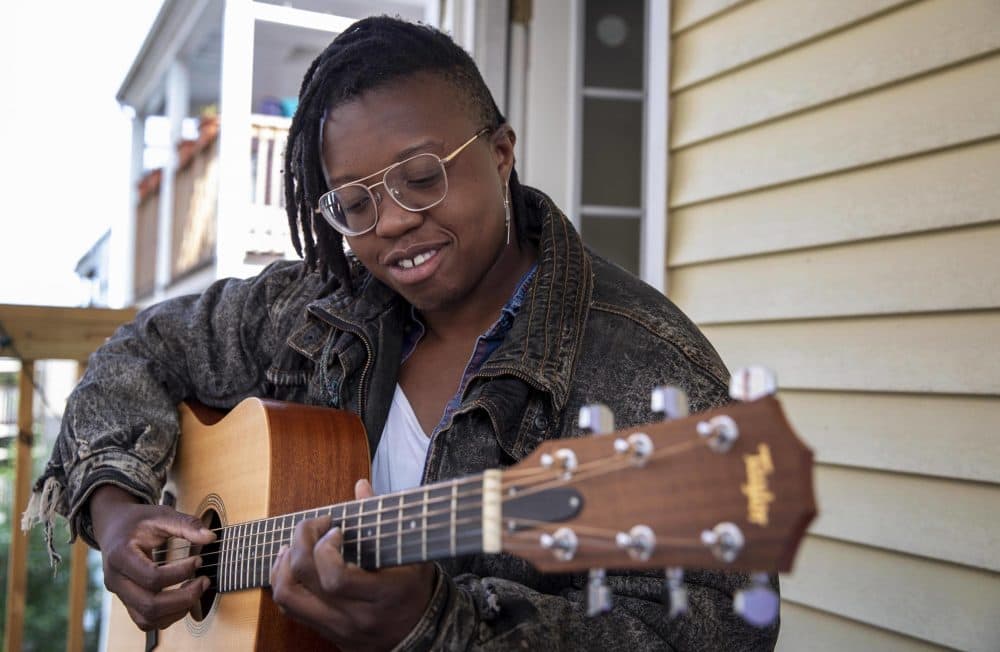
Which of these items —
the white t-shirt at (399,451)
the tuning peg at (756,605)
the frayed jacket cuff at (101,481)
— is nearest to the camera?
the tuning peg at (756,605)

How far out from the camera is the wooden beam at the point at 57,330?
3266 millimetres

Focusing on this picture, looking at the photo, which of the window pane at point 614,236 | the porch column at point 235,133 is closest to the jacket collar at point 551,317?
the porch column at point 235,133

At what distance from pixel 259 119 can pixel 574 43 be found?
4.01 meters

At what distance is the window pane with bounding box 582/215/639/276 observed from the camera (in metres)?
3.84

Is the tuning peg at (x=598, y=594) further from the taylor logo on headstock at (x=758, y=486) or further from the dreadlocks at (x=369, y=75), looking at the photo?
the dreadlocks at (x=369, y=75)

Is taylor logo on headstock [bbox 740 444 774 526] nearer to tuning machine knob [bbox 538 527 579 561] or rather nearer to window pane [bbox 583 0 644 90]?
tuning machine knob [bbox 538 527 579 561]

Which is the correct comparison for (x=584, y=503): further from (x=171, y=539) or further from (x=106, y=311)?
(x=106, y=311)

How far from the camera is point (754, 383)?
0.95 meters

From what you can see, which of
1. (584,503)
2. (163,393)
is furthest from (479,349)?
(163,393)

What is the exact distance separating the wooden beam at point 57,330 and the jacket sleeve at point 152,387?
3.67ft

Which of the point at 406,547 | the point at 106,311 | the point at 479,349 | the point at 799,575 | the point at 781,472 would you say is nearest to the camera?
the point at 781,472

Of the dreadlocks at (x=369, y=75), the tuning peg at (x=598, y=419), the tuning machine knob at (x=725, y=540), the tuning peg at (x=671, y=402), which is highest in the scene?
the dreadlocks at (x=369, y=75)

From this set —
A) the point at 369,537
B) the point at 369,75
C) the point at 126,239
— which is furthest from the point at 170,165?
the point at 369,537

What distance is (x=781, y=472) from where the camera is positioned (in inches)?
36.7
